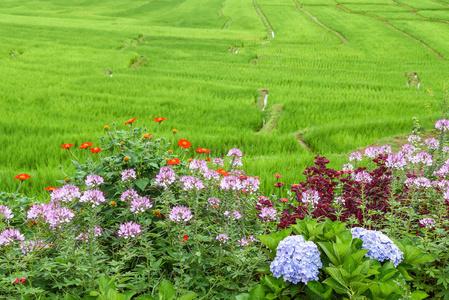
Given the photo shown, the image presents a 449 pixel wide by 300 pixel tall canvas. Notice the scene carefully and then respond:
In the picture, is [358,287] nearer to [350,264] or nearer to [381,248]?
[350,264]

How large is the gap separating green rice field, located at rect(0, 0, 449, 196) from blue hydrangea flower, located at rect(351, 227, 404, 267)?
64.4 inches

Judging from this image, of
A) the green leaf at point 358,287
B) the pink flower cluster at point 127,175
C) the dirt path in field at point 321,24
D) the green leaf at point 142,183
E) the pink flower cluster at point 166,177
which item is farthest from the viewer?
the dirt path in field at point 321,24

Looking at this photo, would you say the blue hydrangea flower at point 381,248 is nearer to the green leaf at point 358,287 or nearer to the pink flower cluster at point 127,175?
the green leaf at point 358,287

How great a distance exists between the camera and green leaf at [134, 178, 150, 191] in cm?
223

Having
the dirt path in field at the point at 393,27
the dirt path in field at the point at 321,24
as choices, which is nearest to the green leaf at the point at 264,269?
the dirt path in field at the point at 393,27

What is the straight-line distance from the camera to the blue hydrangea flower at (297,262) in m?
1.45

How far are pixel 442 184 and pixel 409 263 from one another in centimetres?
66

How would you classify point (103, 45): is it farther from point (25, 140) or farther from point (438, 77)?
point (438, 77)

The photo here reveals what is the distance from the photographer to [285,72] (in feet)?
33.6

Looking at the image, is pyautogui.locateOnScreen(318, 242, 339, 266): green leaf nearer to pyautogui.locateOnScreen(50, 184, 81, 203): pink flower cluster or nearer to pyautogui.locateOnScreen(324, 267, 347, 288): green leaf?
pyautogui.locateOnScreen(324, 267, 347, 288): green leaf

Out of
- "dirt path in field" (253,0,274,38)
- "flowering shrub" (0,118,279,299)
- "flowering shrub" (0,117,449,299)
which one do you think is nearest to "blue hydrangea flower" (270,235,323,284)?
"flowering shrub" (0,117,449,299)

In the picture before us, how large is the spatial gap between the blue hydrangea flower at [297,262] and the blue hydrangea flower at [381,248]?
12.1 inches

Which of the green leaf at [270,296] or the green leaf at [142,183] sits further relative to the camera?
the green leaf at [142,183]

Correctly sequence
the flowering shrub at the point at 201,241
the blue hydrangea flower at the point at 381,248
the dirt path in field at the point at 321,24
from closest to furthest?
the flowering shrub at the point at 201,241 < the blue hydrangea flower at the point at 381,248 < the dirt path in field at the point at 321,24
